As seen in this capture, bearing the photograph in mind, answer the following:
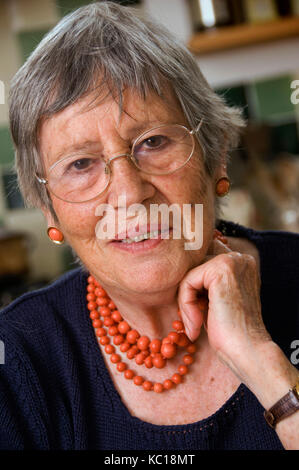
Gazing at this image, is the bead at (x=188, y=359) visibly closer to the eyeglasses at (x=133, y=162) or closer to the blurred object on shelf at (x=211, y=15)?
the eyeglasses at (x=133, y=162)

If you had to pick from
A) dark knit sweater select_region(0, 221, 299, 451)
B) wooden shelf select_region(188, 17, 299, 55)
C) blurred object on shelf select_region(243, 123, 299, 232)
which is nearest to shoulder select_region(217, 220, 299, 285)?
dark knit sweater select_region(0, 221, 299, 451)

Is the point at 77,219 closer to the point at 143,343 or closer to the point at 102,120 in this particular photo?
the point at 102,120

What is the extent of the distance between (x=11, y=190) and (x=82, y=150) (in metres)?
0.43

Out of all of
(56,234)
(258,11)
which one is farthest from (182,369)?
(258,11)

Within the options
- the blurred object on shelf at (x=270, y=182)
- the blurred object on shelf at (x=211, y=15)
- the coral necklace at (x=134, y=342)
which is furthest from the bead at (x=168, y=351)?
the blurred object on shelf at (x=211, y=15)

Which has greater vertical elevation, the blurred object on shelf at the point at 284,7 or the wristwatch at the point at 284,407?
the blurred object on shelf at the point at 284,7

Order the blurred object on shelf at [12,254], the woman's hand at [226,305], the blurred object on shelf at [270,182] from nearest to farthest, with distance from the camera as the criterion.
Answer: the woman's hand at [226,305] → the blurred object on shelf at [270,182] → the blurred object on shelf at [12,254]

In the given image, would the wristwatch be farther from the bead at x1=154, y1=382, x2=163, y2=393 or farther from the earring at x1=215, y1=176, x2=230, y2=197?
the earring at x1=215, y1=176, x2=230, y2=197

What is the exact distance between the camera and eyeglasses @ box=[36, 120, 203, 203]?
1089mm

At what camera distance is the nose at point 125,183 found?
1.06 m

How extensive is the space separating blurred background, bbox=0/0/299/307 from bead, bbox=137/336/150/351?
1650mm

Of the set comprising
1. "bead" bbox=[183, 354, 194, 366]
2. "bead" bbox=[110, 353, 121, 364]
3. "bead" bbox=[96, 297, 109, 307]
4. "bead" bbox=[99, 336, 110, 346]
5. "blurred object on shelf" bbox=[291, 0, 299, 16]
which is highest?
"blurred object on shelf" bbox=[291, 0, 299, 16]

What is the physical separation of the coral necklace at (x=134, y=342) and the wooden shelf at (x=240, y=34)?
2.11 m

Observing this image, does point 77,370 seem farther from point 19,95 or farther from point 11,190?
point 19,95
